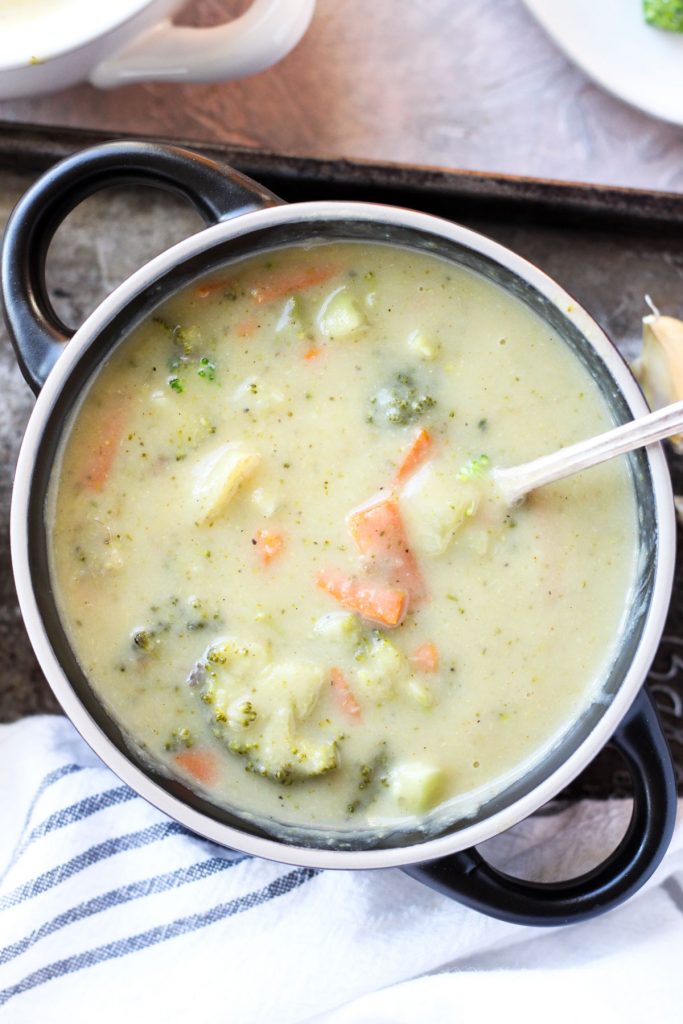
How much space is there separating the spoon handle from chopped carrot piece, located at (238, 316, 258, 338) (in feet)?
1.06

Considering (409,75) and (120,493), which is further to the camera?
(409,75)

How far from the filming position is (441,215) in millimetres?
1671

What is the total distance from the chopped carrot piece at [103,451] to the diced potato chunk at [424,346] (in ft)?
1.12

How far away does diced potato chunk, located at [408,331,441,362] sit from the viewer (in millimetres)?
1378

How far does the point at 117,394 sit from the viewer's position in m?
1.39

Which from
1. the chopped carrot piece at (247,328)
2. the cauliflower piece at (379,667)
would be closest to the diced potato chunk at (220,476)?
the chopped carrot piece at (247,328)

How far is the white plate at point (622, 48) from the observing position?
→ 5.58 feet

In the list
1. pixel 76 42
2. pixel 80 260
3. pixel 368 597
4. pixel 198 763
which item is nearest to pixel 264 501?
pixel 368 597

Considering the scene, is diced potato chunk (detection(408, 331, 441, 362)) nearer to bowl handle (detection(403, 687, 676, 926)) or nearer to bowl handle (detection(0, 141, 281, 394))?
bowl handle (detection(0, 141, 281, 394))

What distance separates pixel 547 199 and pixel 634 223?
0.42 feet

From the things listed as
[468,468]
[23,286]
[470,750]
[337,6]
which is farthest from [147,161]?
[470,750]

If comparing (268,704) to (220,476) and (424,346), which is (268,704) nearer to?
(220,476)

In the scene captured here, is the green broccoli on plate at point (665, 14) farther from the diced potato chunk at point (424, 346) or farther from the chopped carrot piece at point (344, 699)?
the chopped carrot piece at point (344, 699)

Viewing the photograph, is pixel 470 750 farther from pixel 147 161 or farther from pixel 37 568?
pixel 147 161
